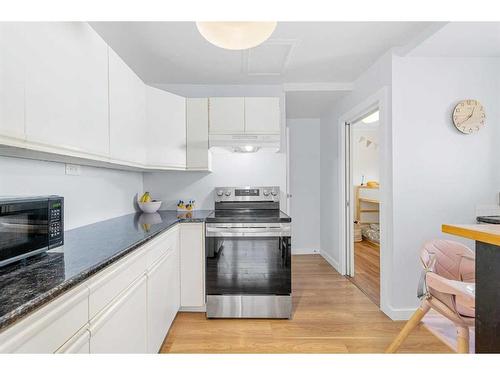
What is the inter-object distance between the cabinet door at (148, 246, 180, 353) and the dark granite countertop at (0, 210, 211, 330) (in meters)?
0.32

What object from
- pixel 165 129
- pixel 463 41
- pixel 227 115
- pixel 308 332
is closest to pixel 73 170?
pixel 165 129

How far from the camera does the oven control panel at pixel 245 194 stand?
123 inches

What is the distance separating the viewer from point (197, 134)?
2.83 meters

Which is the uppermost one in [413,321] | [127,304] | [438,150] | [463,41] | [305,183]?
[463,41]

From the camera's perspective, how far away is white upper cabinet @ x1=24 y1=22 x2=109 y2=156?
1109mm

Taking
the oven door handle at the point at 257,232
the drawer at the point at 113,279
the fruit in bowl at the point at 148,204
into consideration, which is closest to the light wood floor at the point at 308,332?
the oven door handle at the point at 257,232

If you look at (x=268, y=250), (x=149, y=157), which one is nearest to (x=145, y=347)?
(x=268, y=250)

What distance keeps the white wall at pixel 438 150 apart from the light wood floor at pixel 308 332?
23.7 inches

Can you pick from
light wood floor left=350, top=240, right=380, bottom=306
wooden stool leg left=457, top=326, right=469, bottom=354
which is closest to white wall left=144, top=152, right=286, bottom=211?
light wood floor left=350, top=240, right=380, bottom=306

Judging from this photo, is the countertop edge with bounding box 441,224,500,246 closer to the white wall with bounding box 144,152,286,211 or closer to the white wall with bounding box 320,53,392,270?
the white wall with bounding box 320,53,392,270

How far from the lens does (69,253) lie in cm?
124

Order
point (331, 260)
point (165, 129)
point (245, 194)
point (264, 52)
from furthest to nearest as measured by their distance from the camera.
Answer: point (331, 260) < point (245, 194) < point (165, 129) < point (264, 52)

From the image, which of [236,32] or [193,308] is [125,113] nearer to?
[236,32]

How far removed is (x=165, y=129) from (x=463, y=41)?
8.25 feet
